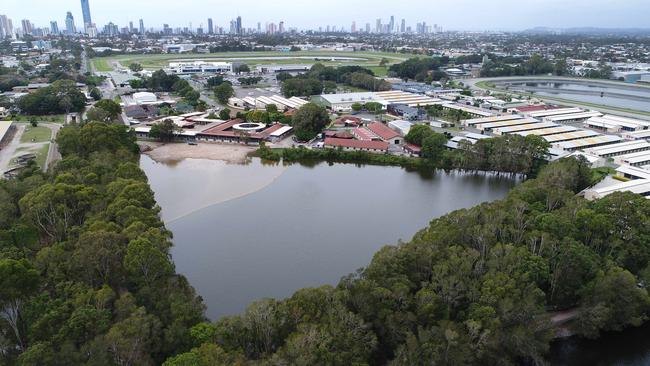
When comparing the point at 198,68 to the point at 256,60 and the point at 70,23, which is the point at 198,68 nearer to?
the point at 256,60

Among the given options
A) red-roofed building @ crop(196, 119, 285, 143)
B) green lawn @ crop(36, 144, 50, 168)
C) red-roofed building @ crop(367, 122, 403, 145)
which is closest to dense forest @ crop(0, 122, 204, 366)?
green lawn @ crop(36, 144, 50, 168)

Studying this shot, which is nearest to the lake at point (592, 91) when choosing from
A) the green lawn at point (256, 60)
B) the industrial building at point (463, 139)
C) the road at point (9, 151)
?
the green lawn at point (256, 60)

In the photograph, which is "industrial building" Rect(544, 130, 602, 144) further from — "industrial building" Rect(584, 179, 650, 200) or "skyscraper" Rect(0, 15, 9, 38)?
"skyscraper" Rect(0, 15, 9, 38)

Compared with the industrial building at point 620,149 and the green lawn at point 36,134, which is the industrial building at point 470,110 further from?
the green lawn at point 36,134

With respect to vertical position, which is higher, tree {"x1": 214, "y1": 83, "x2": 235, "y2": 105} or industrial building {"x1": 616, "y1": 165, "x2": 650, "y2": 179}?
tree {"x1": 214, "y1": 83, "x2": 235, "y2": 105}

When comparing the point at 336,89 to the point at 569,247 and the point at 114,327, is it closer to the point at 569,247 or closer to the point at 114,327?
the point at 569,247
